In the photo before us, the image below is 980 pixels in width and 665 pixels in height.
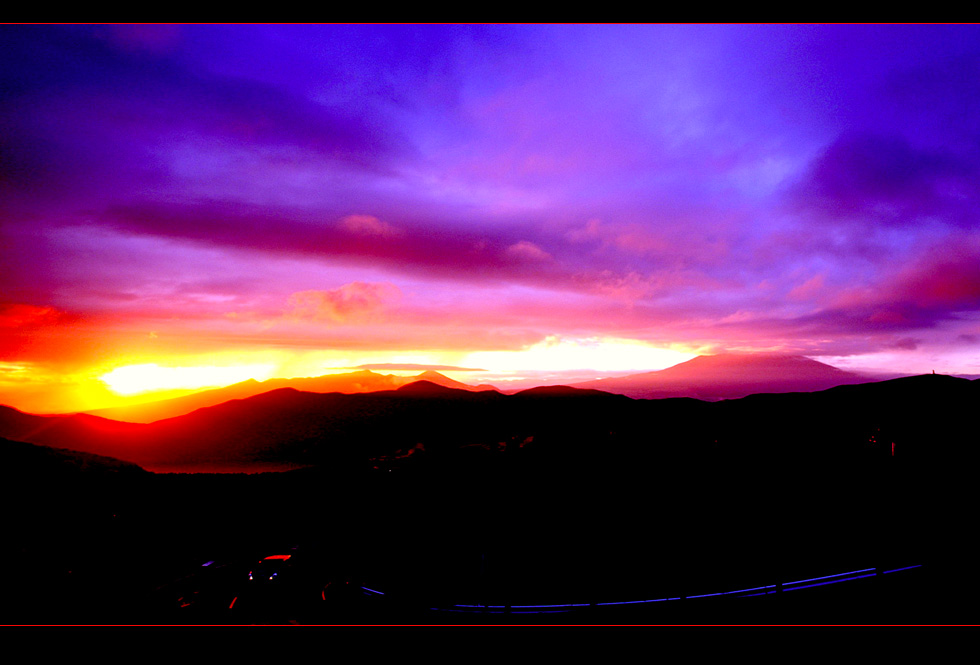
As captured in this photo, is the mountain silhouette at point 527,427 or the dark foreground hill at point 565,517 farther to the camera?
the mountain silhouette at point 527,427

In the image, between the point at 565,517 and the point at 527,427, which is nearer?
the point at 565,517

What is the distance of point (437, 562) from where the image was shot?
9.25 m

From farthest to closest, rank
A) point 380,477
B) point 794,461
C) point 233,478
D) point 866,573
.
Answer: point 233,478, point 380,477, point 794,461, point 866,573

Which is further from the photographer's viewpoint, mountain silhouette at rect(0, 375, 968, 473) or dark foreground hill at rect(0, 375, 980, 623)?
mountain silhouette at rect(0, 375, 968, 473)

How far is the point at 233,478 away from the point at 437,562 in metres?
17.8

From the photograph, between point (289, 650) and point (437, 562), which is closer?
point (289, 650)

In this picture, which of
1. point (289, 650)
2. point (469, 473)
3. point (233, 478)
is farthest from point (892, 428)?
point (233, 478)

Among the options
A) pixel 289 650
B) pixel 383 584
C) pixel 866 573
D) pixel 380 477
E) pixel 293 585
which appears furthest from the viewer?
pixel 380 477

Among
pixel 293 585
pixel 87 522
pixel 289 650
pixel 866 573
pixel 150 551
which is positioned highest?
pixel 289 650

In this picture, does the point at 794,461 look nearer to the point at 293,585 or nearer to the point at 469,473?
the point at 469,473

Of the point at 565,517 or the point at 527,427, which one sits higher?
the point at 527,427
